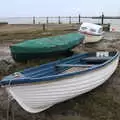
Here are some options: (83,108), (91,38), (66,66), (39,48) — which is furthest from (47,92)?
(91,38)

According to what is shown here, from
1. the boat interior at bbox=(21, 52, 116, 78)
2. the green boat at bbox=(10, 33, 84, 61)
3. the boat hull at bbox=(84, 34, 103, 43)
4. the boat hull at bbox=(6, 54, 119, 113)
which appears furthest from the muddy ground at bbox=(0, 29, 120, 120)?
the boat hull at bbox=(84, 34, 103, 43)

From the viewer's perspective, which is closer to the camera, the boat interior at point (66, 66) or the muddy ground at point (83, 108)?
the muddy ground at point (83, 108)

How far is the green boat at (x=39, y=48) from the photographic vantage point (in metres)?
11.7

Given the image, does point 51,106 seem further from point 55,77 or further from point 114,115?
point 114,115

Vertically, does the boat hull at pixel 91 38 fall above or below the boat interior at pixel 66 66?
below

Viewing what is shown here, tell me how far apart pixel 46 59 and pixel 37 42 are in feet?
2.35

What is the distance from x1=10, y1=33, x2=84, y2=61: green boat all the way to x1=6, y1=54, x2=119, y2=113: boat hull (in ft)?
13.8

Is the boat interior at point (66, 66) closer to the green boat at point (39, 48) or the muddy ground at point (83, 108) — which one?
the muddy ground at point (83, 108)

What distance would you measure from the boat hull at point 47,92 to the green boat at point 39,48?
4.20m

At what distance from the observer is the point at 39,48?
1189 centimetres

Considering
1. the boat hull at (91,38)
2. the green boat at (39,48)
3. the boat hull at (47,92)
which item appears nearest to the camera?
the boat hull at (47,92)

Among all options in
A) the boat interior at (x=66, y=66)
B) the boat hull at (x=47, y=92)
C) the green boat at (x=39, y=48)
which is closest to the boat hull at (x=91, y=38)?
the green boat at (x=39, y=48)

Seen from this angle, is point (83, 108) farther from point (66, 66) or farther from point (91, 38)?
point (91, 38)

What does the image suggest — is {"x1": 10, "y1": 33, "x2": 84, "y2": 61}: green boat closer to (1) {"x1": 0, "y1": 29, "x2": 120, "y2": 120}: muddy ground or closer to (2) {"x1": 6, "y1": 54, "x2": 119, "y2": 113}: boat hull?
(1) {"x1": 0, "y1": 29, "x2": 120, "y2": 120}: muddy ground
